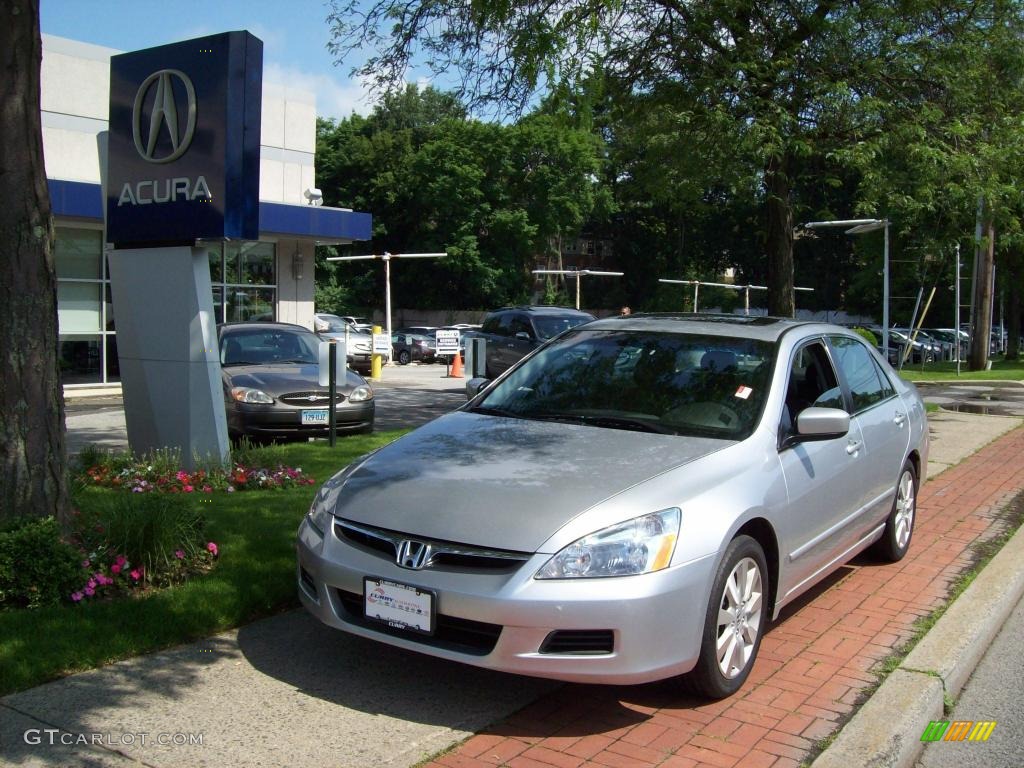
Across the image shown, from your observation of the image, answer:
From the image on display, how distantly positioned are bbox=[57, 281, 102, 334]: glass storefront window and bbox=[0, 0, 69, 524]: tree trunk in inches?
595

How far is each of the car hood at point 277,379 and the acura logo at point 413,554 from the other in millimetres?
7376

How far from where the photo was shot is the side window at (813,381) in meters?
5.66

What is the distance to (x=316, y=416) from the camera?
11141 millimetres

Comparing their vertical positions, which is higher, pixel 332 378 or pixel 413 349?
pixel 413 349

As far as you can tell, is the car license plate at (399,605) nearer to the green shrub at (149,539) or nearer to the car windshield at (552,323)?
the green shrub at (149,539)

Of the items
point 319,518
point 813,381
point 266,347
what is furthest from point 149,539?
point 266,347

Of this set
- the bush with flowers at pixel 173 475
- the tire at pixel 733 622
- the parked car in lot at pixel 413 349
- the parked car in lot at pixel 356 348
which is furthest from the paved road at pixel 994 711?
the parked car in lot at pixel 413 349

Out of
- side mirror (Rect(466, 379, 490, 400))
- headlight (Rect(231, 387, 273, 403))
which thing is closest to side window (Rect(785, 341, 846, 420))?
side mirror (Rect(466, 379, 490, 400))

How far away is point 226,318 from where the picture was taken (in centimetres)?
2236

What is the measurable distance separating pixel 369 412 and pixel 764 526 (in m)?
7.75

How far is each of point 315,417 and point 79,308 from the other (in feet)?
35.1

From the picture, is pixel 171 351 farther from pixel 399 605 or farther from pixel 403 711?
pixel 403 711

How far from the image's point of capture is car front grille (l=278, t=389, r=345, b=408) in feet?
36.7

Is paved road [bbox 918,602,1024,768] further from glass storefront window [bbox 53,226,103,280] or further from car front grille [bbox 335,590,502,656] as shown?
glass storefront window [bbox 53,226,103,280]
